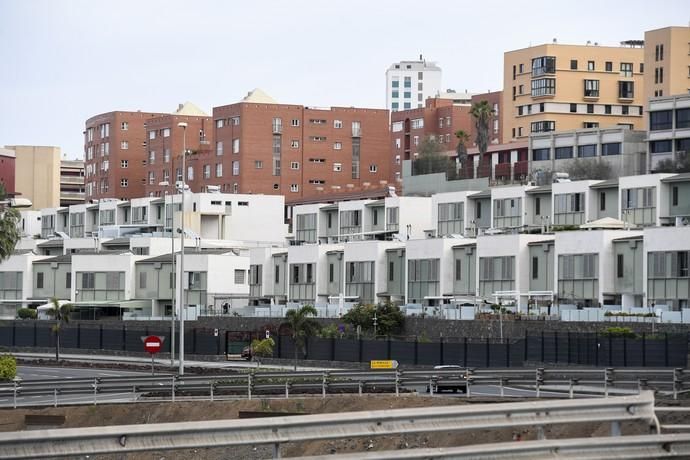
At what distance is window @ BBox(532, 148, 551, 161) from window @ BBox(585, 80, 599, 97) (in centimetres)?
1898

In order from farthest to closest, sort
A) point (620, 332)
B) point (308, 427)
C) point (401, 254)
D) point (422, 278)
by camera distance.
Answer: point (401, 254), point (422, 278), point (620, 332), point (308, 427)

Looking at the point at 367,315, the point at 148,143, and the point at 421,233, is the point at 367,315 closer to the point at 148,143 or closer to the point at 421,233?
the point at 421,233

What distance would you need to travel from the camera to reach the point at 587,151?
122 meters

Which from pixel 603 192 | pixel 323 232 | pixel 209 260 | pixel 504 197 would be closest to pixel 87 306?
pixel 209 260

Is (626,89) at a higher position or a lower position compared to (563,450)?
higher

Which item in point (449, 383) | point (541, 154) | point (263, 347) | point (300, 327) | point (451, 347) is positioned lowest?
point (449, 383)

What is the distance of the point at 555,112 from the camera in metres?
144

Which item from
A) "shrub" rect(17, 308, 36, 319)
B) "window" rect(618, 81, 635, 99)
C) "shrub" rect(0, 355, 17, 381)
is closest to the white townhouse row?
"shrub" rect(17, 308, 36, 319)

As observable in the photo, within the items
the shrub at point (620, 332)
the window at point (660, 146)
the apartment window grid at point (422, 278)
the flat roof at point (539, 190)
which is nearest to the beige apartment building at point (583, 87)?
the window at point (660, 146)

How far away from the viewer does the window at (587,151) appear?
12125 cm

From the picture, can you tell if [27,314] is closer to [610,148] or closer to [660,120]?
[610,148]

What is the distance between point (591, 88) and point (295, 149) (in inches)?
1324

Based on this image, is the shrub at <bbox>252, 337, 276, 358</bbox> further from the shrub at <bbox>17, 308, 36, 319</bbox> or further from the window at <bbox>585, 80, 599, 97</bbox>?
the window at <bbox>585, 80, 599, 97</bbox>

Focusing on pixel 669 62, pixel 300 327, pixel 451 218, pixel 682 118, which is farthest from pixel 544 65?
pixel 300 327
